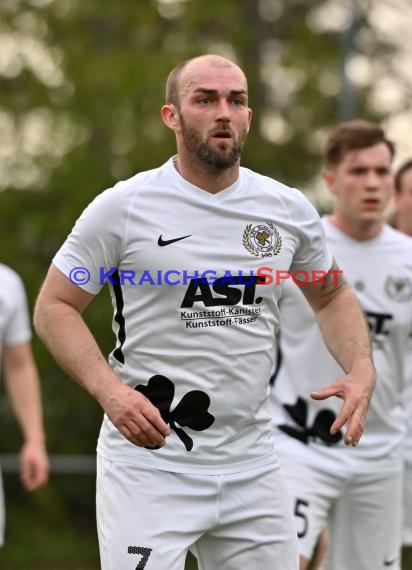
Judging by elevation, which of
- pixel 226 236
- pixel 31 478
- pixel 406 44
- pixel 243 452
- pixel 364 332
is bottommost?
pixel 31 478

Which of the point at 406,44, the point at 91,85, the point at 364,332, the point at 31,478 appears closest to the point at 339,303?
the point at 364,332

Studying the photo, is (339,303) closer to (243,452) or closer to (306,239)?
(306,239)

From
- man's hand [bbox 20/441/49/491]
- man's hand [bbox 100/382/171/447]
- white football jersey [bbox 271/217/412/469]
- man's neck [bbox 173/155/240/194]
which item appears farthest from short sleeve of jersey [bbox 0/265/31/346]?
man's hand [bbox 100/382/171/447]

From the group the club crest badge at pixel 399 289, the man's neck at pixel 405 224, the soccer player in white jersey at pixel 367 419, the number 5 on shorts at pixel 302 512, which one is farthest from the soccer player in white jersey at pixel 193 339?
the man's neck at pixel 405 224

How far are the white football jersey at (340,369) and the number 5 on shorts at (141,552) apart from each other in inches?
77.7

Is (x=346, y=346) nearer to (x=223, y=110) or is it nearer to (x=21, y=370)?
(x=223, y=110)

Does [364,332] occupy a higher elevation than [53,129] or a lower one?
lower

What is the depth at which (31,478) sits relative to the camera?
6.88m

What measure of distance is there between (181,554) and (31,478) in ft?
7.99

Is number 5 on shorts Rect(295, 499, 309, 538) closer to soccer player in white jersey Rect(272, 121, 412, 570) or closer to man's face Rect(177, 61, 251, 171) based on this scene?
soccer player in white jersey Rect(272, 121, 412, 570)

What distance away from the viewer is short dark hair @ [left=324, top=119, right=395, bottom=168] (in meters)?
6.83

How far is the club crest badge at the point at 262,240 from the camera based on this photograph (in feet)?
15.6

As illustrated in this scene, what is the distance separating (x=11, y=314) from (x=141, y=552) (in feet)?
8.28

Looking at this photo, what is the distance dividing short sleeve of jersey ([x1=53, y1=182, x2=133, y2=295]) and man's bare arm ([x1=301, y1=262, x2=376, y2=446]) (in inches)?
35.4
